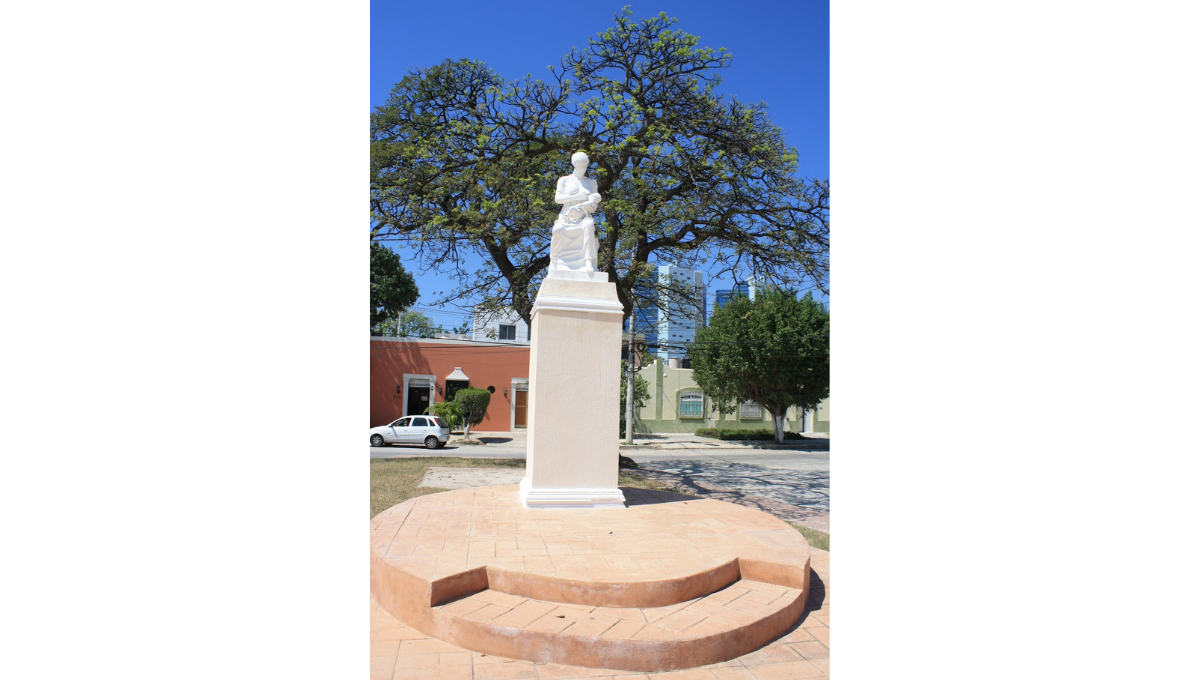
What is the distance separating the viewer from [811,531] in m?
7.36

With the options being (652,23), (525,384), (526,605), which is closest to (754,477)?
(652,23)

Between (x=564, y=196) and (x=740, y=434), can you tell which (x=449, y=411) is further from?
(x=564, y=196)

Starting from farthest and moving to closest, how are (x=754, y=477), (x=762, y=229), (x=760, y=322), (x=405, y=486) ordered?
(x=760, y=322) → (x=754, y=477) → (x=762, y=229) → (x=405, y=486)

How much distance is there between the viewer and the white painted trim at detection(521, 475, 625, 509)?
4926 mm

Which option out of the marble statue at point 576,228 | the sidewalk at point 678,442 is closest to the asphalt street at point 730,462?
the sidewalk at point 678,442

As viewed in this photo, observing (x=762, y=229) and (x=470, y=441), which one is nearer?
(x=762, y=229)

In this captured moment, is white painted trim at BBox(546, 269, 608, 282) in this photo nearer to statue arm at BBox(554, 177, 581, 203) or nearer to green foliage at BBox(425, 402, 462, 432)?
statue arm at BBox(554, 177, 581, 203)

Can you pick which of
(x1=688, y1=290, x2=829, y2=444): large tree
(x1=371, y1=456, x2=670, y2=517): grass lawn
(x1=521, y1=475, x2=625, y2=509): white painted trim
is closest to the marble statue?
(x1=521, y1=475, x2=625, y2=509): white painted trim

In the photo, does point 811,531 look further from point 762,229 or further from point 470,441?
point 470,441

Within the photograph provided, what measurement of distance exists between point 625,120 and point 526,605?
7902 millimetres

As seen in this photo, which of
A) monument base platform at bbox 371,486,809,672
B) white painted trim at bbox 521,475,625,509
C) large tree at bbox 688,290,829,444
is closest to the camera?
monument base platform at bbox 371,486,809,672

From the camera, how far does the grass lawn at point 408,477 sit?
8.34m

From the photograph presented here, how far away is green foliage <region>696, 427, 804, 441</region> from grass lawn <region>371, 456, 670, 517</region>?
535 inches

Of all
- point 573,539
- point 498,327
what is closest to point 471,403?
point 498,327
